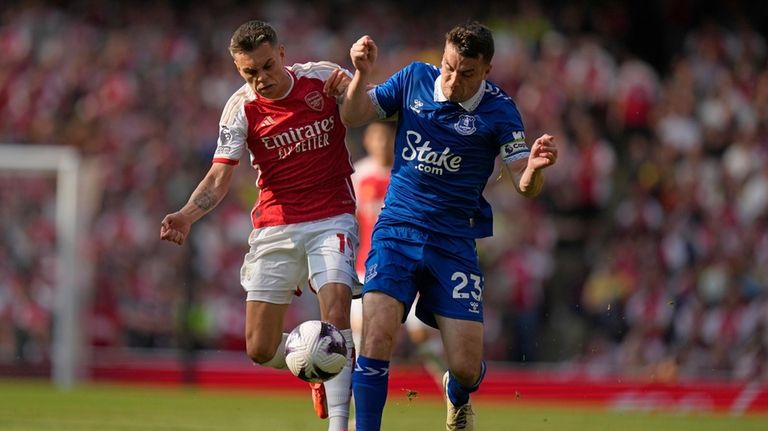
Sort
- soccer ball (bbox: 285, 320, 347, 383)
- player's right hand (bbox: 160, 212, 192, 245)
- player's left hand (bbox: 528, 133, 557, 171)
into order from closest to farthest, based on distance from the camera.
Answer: player's left hand (bbox: 528, 133, 557, 171) < soccer ball (bbox: 285, 320, 347, 383) < player's right hand (bbox: 160, 212, 192, 245)

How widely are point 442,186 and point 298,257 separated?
44.8 inches

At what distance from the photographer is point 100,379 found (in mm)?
17609

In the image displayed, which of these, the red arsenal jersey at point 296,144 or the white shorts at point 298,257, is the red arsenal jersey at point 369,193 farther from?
the red arsenal jersey at point 296,144

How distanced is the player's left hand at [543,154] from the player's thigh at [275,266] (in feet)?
5.86

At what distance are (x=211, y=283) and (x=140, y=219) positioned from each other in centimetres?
145

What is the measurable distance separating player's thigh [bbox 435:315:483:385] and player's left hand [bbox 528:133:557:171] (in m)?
1.09

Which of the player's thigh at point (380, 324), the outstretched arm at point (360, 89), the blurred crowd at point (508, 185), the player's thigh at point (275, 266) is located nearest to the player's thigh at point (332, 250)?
the player's thigh at point (275, 266)

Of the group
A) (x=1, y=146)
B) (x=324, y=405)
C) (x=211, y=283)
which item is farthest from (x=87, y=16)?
(x=324, y=405)

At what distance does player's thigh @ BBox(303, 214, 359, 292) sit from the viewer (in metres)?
8.77

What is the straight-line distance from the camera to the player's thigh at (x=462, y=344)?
27.7 ft

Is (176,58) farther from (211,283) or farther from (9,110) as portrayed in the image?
(211,283)

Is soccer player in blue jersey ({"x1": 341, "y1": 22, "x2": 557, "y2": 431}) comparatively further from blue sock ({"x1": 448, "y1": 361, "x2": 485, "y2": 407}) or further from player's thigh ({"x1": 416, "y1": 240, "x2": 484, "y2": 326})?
blue sock ({"x1": 448, "y1": 361, "x2": 485, "y2": 407})

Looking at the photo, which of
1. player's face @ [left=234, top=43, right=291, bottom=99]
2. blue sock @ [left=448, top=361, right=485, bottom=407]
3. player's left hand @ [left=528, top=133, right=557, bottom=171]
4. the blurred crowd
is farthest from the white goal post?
player's left hand @ [left=528, top=133, right=557, bottom=171]

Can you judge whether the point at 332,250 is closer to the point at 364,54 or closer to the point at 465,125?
the point at 465,125
